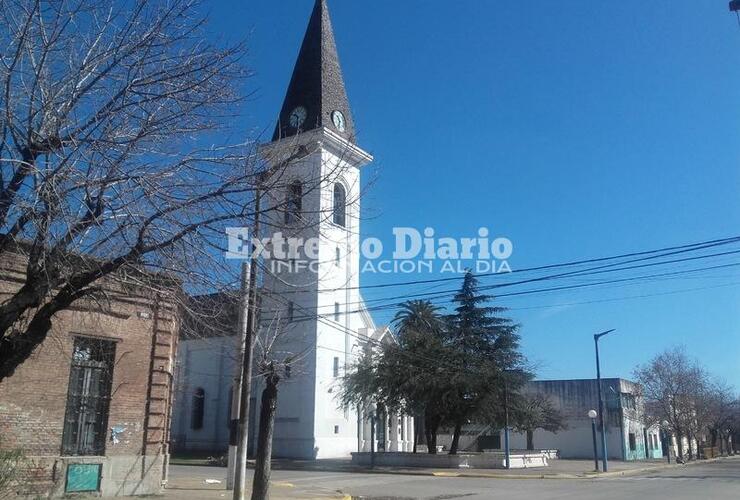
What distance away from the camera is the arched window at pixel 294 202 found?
32.2 feet

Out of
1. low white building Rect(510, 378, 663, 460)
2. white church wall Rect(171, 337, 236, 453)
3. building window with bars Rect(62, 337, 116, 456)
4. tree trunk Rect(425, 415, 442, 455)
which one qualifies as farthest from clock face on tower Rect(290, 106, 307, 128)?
low white building Rect(510, 378, 663, 460)

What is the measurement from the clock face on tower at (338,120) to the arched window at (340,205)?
38293 millimetres

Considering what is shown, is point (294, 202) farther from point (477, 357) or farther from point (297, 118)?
point (477, 357)

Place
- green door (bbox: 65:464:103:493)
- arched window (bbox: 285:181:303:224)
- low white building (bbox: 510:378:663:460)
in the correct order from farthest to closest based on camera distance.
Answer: low white building (bbox: 510:378:663:460)
green door (bbox: 65:464:103:493)
arched window (bbox: 285:181:303:224)

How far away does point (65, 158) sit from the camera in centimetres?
860

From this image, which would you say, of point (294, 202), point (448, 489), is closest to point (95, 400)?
point (294, 202)

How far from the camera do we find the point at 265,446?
1564cm

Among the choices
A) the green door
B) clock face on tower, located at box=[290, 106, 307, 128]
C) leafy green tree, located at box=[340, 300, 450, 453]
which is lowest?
the green door

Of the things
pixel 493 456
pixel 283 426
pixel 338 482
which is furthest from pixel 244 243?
pixel 283 426

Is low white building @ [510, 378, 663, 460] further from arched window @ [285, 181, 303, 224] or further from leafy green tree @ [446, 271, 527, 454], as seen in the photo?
arched window @ [285, 181, 303, 224]

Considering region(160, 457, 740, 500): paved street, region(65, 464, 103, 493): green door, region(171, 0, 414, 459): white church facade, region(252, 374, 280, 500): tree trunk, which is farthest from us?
region(171, 0, 414, 459): white church facade

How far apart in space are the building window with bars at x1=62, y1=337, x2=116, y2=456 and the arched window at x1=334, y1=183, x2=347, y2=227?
952 cm

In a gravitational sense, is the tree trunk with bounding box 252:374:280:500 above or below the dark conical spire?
below

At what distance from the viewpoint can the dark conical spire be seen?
158 feet
